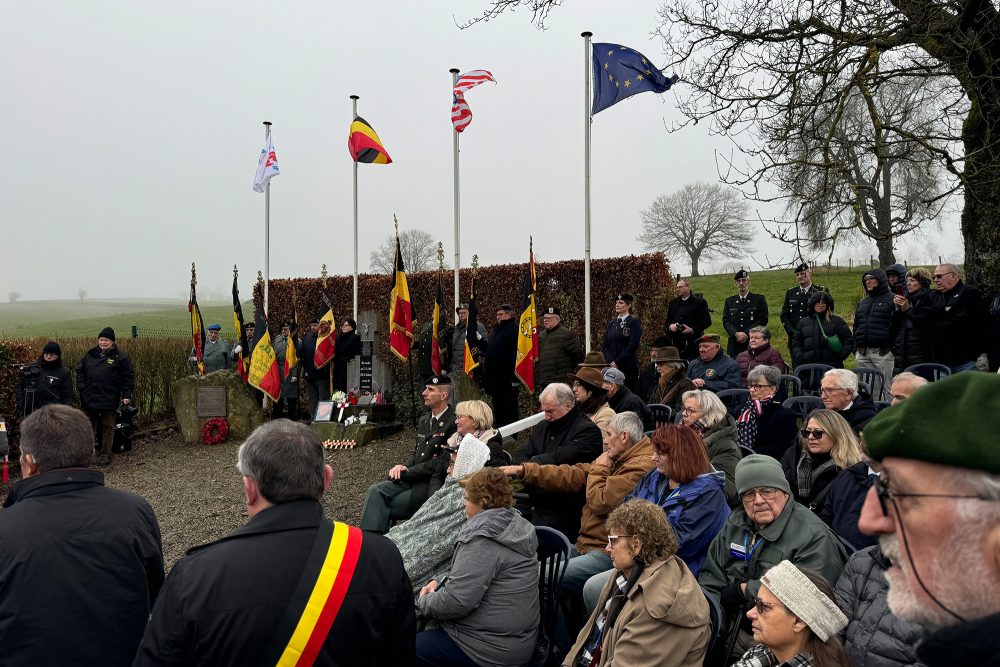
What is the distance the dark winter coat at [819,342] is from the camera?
8.41 metres

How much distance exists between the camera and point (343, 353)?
12.5 meters

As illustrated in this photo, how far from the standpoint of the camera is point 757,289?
2491 centimetres

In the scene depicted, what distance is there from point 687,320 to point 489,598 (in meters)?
6.51

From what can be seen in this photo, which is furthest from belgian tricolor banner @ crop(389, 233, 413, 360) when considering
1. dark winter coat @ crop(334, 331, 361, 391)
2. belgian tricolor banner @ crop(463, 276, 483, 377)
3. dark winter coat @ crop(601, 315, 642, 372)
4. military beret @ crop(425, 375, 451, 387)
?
military beret @ crop(425, 375, 451, 387)

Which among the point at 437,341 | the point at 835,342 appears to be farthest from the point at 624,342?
the point at 437,341

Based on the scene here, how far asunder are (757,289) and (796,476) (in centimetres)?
2109

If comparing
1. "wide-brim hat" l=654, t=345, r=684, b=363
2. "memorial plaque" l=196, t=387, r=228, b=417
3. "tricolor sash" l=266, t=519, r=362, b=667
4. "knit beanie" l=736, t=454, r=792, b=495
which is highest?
"wide-brim hat" l=654, t=345, r=684, b=363

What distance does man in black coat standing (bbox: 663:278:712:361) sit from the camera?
9398 millimetres

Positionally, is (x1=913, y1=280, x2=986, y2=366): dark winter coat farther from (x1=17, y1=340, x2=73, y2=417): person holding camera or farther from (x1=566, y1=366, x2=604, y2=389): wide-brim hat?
(x1=17, y1=340, x2=73, y2=417): person holding camera

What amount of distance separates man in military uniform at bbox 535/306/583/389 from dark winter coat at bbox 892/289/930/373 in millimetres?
3607

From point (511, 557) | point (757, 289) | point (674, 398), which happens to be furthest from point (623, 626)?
point (757, 289)

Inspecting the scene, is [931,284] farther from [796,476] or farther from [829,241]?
[796,476]

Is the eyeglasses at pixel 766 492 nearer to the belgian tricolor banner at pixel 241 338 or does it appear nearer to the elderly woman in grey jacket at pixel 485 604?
the elderly woman in grey jacket at pixel 485 604

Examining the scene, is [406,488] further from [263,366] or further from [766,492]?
[263,366]
